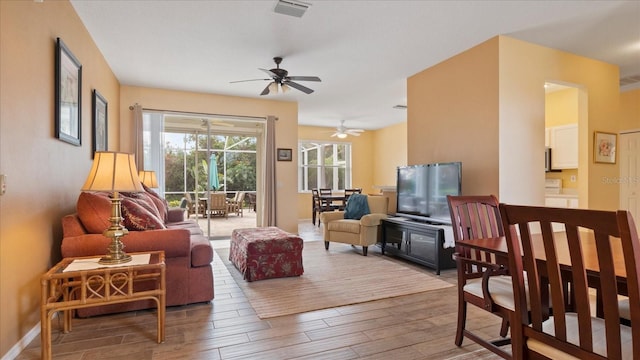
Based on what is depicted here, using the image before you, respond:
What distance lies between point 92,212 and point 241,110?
4.17 metres

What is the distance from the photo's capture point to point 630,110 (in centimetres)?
552

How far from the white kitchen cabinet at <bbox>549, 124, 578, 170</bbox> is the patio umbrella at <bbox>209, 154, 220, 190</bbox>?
6.03 metres

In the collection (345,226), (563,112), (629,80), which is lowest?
(345,226)

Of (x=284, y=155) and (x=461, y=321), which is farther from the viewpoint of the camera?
(x=284, y=155)

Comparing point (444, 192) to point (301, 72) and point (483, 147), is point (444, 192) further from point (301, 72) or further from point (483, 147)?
point (301, 72)

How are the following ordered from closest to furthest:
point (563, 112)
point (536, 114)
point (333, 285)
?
point (333, 285)
point (536, 114)
point (563, 112)

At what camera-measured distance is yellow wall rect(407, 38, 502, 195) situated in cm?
390

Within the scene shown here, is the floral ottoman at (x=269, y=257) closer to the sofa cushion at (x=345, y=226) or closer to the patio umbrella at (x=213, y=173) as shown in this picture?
the sofa cushion at (x=345, y=226)

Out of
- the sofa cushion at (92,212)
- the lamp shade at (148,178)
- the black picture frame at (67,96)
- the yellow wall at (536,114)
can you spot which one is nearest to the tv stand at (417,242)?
the yellow wall at (536,114)

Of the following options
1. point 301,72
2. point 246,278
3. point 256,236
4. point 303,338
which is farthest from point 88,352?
point 301,72

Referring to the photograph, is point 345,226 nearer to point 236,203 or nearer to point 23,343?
point 236,203

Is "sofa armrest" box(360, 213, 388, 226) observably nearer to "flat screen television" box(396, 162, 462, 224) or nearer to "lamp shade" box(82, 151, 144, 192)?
"flat screen television" box(396, 162, 462, 224)

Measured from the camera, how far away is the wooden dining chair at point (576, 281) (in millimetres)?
1022

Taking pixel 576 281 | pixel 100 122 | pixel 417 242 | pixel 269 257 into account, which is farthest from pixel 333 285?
pixel 100 122
